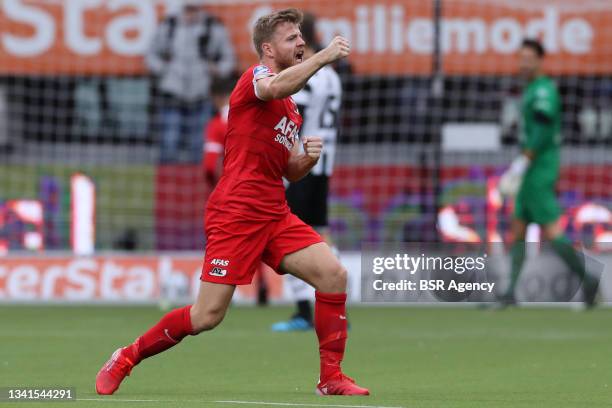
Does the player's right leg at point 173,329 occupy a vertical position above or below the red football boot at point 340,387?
above

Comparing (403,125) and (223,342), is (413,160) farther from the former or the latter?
(223,342)

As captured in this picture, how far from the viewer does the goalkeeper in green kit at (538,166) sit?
13555mm

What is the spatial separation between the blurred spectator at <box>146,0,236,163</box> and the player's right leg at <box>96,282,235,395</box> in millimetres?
9379

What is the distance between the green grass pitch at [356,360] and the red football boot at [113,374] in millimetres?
88

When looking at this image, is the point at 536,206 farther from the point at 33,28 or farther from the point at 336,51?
the point at 336,51

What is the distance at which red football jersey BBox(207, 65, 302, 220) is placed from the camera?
729 cm

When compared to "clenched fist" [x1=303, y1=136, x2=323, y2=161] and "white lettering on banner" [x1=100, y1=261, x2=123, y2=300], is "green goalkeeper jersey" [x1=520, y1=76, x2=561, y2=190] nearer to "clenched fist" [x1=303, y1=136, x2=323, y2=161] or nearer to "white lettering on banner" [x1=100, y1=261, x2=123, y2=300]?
"white lettering on banner" [x1=100, y1=261, x2=123, y2=300]

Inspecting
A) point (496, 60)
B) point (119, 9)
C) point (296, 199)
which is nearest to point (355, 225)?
point (496, 60)

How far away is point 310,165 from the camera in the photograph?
734 cm

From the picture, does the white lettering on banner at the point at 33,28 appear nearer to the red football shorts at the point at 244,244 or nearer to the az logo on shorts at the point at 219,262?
the red football shorts at the point at 244,244

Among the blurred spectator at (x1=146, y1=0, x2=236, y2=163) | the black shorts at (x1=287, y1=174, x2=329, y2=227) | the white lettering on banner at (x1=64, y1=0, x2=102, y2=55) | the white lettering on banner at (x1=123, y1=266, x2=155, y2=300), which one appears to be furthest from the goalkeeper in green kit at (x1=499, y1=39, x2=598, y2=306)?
the white lettering on banner at (x1=64, y1=0, x2=102, y2=55)

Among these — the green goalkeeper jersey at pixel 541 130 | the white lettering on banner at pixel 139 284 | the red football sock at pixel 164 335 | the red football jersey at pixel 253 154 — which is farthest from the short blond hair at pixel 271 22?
the white lettering on banner at pixel 139 284

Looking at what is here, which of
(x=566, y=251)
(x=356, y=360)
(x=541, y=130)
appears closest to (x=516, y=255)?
(x=566, y=251)

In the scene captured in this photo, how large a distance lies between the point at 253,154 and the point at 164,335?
3.11 ft
